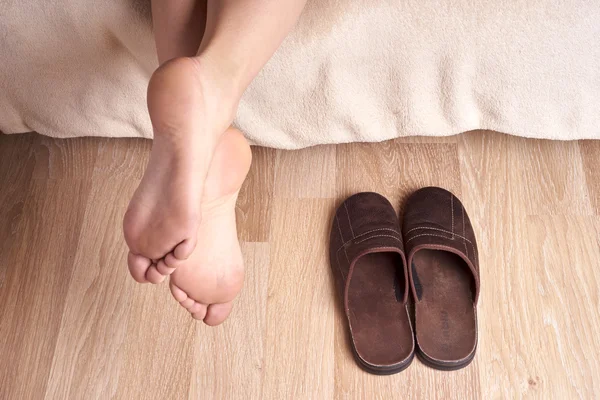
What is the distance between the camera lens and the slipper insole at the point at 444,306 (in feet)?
3.91

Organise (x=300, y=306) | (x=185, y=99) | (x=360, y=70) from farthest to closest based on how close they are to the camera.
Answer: (x=300, y=306) < (x=360, y=70) < (x=185, y=99)

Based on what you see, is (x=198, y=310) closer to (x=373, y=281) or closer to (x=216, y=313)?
(x=216, y=313)

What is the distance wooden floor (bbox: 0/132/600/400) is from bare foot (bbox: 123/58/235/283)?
42 centimetres

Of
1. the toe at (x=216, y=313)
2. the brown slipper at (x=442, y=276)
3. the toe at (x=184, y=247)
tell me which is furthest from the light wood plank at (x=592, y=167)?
the toe at (x=184, y=247)

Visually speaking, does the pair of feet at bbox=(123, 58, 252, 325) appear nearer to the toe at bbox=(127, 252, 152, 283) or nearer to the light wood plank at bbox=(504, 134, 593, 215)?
the toe at bbox=(127, 252, 152, 283)

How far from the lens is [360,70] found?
45.6 inches

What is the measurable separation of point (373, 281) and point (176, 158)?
0.60m

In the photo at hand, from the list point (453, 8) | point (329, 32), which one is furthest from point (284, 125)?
point (453, 8)

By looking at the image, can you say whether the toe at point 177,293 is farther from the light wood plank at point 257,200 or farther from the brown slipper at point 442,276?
the brown slipper at point 442,276

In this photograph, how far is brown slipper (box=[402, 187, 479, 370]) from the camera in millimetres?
1192

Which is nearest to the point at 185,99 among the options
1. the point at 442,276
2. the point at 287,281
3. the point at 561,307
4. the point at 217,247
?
the point at 217,247

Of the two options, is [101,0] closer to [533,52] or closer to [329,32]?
[329,32]

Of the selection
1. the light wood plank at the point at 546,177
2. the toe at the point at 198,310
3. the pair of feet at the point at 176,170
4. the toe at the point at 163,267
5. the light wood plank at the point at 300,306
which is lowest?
the light wood plank at the point at 300,306

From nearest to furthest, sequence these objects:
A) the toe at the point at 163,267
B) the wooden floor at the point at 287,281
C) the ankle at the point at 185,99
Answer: the ankle at the point at 185,99 < the toe at the point at 163,267 < the wooden floor at the point at 287,281
